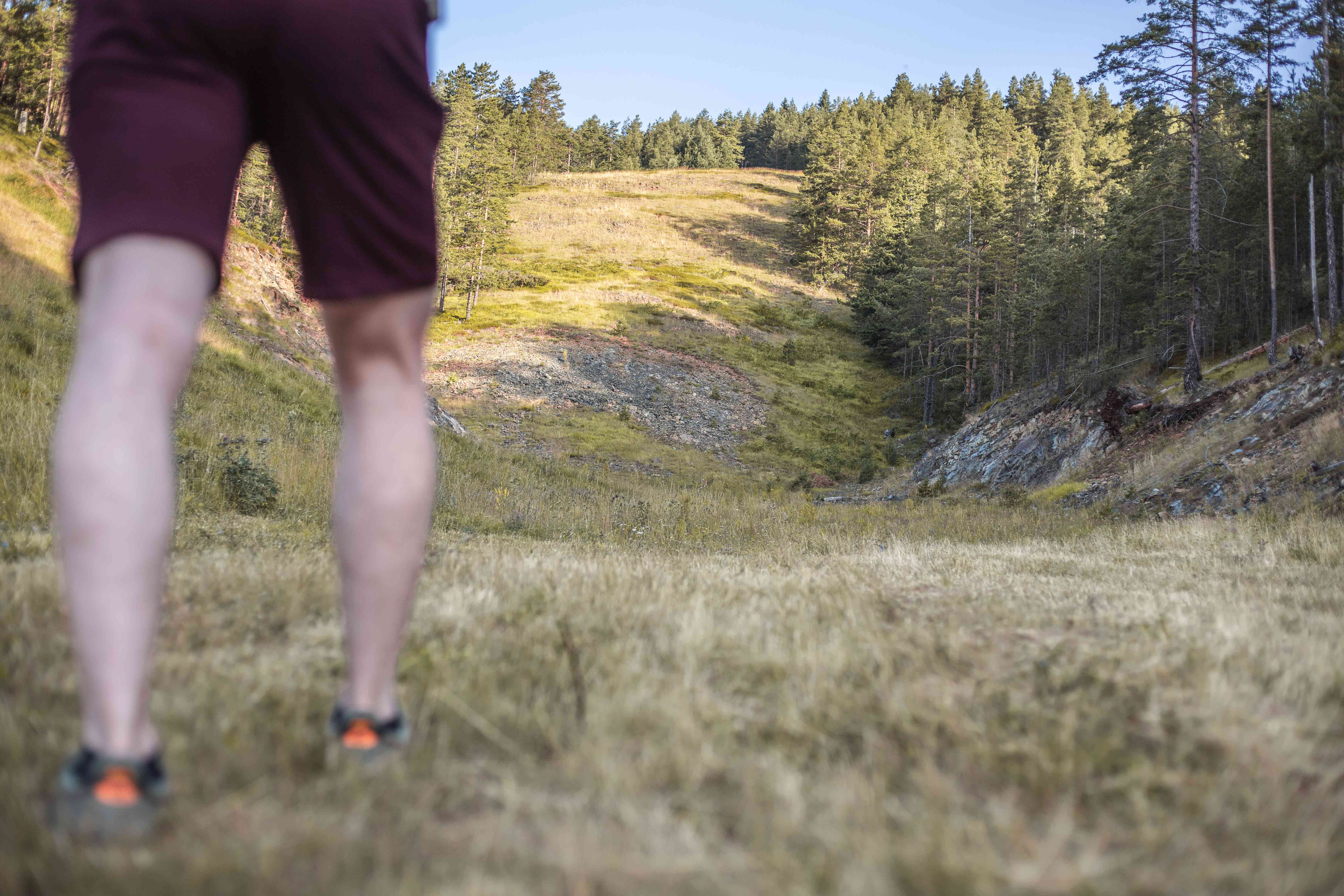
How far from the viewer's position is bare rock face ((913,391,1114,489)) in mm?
17422

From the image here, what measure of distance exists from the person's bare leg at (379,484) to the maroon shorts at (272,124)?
3.1 inches

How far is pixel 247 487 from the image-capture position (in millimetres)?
5746

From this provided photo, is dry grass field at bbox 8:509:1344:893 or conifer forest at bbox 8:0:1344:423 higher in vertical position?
conifer forest at bbox 8:0:1344:423

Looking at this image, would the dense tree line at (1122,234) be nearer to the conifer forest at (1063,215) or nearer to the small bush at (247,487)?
the conifer forest at (1063,215)

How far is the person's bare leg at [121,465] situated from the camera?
3.30 feet

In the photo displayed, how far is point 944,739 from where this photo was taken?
140 centimetres

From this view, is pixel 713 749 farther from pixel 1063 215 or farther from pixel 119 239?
pixel 1063 215

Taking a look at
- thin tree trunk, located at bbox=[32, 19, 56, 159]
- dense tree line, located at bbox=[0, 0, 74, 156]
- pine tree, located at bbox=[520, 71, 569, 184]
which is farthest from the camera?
pine tree, located at bbox=[520, 71, 569, 184]

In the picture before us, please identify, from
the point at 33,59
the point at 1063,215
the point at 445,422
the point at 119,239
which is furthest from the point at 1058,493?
the point at 33,59

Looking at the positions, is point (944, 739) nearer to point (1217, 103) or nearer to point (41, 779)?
point (41, 779)

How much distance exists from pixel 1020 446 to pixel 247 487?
1932 cm

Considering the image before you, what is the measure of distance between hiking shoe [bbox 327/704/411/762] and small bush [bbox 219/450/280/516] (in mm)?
4945

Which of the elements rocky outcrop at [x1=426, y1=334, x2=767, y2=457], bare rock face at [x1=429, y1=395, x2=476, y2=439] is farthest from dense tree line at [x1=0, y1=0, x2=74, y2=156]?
bare rock face at [x1=429, y1=395, x2=476, y2=439]

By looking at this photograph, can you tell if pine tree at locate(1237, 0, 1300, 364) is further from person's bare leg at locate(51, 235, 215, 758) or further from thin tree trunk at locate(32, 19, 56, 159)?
thin tree trunk at locate(32, 19, 56, 159)
